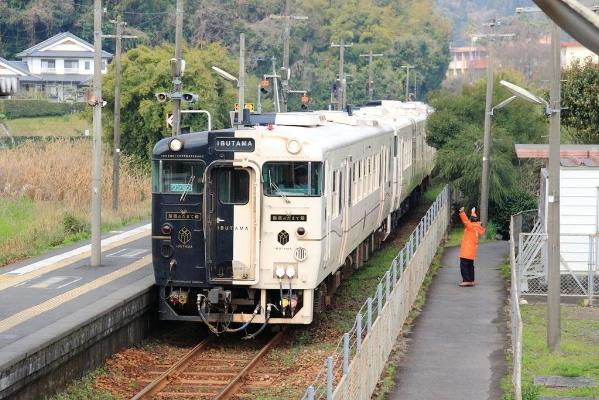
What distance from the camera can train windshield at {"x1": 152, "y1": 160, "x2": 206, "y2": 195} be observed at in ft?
50.0

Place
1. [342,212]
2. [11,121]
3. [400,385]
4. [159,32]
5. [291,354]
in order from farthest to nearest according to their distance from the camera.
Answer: [159,32] < [11,121] < [342,212] < [291,354] < [400,385]

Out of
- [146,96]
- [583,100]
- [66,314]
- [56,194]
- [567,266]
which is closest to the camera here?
[66,314]

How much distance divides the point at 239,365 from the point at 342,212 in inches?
139

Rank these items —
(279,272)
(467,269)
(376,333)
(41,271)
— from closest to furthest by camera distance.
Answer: (376,333)
(279,272)
(41,271)
(467,269)

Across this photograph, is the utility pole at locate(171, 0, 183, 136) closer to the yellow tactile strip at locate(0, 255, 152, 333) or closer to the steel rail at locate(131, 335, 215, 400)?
the yellow tactile strip at locate(0, 255, 152, 333)

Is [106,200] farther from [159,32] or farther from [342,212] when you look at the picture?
[159,32]

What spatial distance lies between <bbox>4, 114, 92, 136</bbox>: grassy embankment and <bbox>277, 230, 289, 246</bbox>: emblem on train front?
4567 cm

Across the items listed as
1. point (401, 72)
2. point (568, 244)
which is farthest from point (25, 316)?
point (401, 72)

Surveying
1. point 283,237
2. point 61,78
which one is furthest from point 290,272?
point 61,78

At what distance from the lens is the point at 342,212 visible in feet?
57.4

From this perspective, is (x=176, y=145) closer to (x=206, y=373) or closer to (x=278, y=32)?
(x=206, y=373)

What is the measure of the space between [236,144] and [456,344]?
4.01 metres

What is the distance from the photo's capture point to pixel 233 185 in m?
15.2

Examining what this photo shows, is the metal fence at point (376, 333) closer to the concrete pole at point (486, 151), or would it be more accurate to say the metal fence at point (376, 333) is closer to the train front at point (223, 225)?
the train front at point (223, 225)
